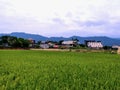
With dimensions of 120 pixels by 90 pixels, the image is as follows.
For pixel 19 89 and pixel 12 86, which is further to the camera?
pixel 12 86

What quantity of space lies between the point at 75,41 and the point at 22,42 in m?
31.5

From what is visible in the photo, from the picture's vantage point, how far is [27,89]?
6758 mm

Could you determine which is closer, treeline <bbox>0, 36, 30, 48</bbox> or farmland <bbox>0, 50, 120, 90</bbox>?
farmland <bbox>0, 50, 120, 90</bbox>

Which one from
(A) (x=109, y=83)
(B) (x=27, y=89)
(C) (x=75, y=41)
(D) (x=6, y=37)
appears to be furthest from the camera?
(C) (x=75, y=41)

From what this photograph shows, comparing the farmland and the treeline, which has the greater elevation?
the farmland

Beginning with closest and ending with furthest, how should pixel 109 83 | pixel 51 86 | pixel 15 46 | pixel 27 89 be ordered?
pixel 27 89 → pixel 51 86 → pixel 109 83 → pixel 15 46

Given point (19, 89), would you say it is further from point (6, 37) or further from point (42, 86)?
point (6, 37)

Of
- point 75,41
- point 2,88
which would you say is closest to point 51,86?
point 2,88

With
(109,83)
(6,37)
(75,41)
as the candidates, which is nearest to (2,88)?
(109,83)

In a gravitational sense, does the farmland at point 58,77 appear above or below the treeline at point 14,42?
above

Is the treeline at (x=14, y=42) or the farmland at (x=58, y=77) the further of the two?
the treeline at (x=14, y=42)

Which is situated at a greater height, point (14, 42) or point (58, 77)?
point (58, 77)

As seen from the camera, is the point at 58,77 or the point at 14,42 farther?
the point at 14,42

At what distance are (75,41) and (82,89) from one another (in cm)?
9822
